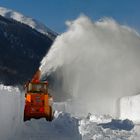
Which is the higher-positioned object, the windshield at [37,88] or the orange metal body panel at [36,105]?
the windshield at [37,88]

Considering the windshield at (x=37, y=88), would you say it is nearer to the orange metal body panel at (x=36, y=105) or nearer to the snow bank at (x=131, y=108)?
the orange metal body panel at (x=36, y=105)

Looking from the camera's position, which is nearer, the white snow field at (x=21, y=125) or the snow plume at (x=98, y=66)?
the white snow field at (x=21, y=125)

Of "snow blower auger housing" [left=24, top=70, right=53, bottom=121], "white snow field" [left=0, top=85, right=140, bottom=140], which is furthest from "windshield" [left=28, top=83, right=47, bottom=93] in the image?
"white snow field" [left=0, top=85, right=140, bottom=140]

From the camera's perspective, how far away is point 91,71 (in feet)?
245

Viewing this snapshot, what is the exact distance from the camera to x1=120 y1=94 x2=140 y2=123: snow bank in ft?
160

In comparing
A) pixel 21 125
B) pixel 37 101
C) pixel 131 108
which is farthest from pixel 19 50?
pixel 21 125

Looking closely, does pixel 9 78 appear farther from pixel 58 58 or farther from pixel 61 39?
pixel 58 58

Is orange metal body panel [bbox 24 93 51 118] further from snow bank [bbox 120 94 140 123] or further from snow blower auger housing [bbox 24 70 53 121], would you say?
snow bank [bbox 120 94 140 123]

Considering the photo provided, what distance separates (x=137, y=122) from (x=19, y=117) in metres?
30.3

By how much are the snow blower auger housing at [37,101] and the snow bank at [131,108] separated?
26339 millimetres

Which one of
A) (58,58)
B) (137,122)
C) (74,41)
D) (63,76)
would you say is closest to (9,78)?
(63,76)

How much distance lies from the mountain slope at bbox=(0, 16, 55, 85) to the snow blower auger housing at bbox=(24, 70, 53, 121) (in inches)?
2720

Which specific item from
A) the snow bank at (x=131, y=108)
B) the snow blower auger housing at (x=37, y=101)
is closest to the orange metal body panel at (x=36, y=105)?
the snow blower auger housing at (x=37, y=101)

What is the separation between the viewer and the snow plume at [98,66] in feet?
225
